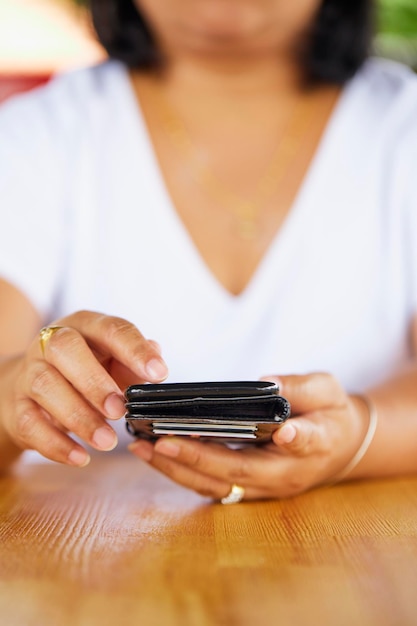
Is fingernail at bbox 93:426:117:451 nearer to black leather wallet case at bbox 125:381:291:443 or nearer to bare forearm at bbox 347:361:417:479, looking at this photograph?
black leather wallet case at bbox 125:381:291:443

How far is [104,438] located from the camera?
756 millimetres

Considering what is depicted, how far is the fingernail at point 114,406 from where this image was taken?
74cm

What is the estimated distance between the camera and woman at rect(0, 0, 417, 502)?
1263 millimetres

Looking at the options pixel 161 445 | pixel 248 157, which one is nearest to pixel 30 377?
pixel 161 445

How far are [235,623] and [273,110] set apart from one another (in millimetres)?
1082

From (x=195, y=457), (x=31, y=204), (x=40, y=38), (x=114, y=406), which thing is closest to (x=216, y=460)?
(x=195, y=457)

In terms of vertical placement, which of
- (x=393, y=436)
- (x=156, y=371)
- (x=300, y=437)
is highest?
(x=156, y=371)

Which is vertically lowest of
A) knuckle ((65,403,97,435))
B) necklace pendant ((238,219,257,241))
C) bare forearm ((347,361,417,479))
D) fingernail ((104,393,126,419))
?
bare forearm ((347,361,417,479))

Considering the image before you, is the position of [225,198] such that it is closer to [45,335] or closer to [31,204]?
[31,204]

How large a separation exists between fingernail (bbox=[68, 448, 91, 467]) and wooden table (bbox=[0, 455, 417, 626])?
48 mm

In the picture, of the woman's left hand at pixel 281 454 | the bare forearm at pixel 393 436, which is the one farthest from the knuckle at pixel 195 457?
the bare forearm at pixel 393 436

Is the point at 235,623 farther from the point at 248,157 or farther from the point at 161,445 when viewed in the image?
the point at 248,157

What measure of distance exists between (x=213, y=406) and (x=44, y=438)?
22 cm

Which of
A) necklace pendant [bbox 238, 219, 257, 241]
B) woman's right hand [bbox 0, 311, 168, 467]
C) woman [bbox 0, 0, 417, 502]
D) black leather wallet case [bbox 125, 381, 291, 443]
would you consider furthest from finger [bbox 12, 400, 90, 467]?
necklace pendant [bbox 238, 219, 257, 241]
